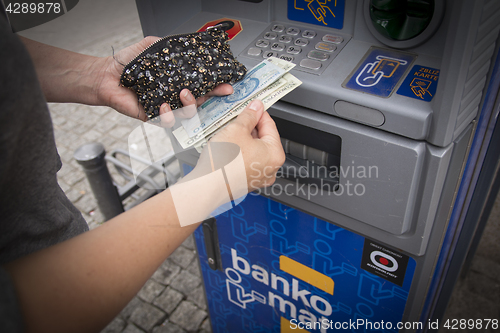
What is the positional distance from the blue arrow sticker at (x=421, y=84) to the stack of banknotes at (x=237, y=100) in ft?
1.04

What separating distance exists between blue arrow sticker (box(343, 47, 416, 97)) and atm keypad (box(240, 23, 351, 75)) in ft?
0.32

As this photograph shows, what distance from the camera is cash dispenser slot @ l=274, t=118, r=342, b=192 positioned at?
3.83 ft

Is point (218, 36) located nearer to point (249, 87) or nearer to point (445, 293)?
point (249, 87)

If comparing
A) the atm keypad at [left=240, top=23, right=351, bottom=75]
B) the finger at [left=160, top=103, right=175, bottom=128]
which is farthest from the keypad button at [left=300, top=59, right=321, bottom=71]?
the finger at [left=160, top=103, right=175, bottom=128]

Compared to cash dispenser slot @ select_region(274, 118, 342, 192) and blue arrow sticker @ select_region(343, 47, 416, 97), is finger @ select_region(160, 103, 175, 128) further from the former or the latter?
blue arrow sticker @ select_region(343, 47, 416, 97)

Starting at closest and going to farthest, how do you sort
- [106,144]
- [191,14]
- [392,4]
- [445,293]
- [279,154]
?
[392,4] → [279,154] → [191,14] → [445,293] → [106,144]

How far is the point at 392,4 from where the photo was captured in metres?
0.99

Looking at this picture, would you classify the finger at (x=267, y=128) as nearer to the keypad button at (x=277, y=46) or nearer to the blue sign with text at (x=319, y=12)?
the keypad button at (x=277, y=46)

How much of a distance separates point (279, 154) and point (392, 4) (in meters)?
0.50

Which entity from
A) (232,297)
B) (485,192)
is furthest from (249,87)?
(232,297)

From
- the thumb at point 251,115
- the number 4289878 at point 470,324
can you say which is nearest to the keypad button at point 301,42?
the thumb at point 251,115

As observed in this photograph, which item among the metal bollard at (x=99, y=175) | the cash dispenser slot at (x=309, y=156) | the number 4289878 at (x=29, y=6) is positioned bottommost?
the metal bollard at (x=99, y=175)

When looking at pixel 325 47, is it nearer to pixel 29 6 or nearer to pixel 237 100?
pixel 237 100

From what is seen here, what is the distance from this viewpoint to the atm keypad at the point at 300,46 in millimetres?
1119
